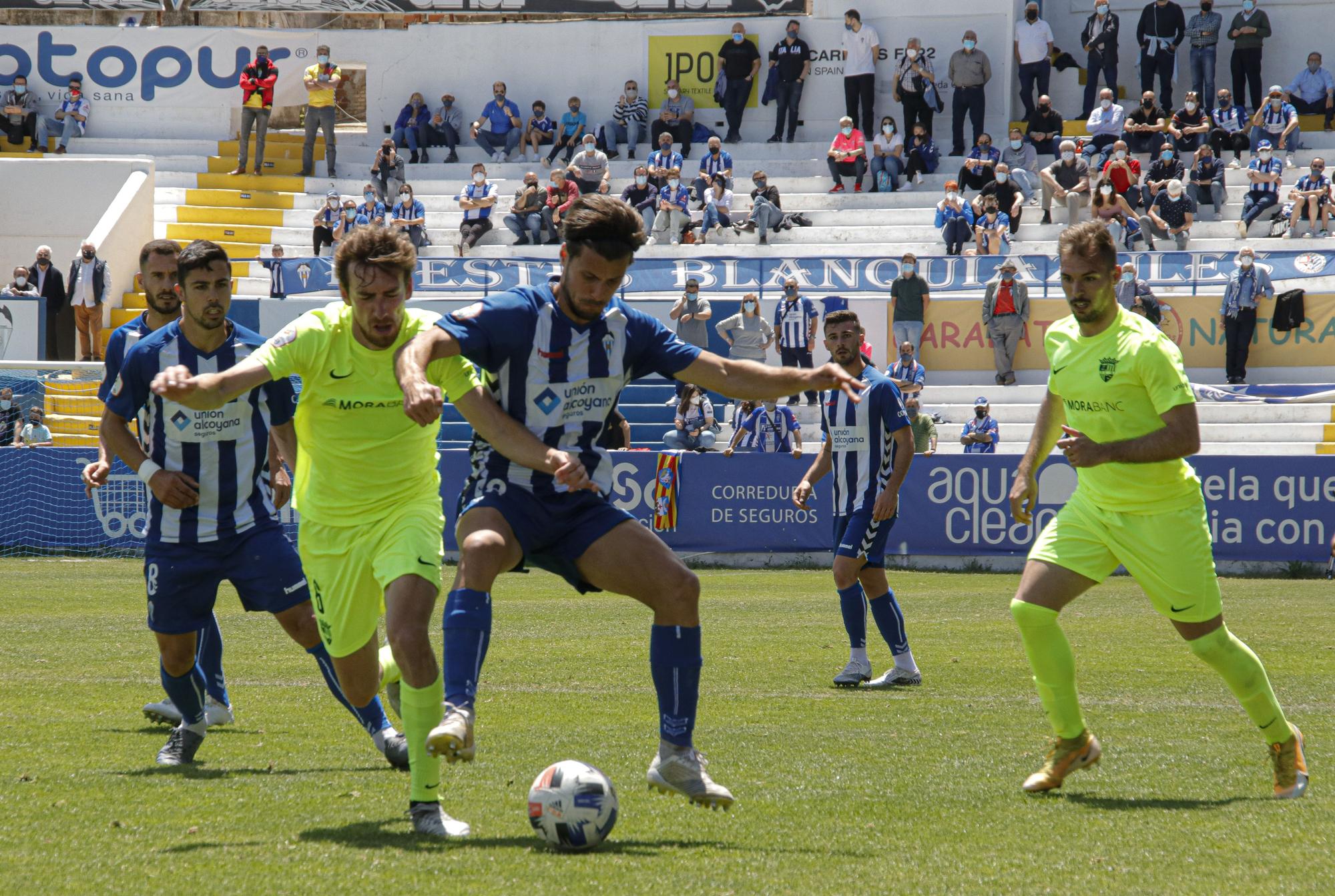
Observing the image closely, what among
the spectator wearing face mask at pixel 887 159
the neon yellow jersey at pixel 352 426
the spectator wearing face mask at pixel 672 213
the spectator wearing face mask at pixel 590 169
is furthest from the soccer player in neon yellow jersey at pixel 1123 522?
the spectator wearing face mask at pixel 887 159

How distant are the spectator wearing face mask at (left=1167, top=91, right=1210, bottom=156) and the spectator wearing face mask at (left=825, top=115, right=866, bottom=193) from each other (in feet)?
18.7

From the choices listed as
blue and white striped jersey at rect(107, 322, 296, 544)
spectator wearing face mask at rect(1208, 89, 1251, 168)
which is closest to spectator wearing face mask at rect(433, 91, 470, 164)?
spectator wearing face mask at rect(1208, 89, 1251, 168)

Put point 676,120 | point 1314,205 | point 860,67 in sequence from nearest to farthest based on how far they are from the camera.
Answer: point 1314,205, point 860,67, point 676,120

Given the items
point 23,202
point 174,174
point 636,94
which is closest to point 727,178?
point 636,94

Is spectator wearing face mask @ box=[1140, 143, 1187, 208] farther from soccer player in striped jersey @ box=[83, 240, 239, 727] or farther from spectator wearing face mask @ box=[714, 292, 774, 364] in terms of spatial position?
soccer player in striped jersey @ box=[83, 240, 239, 727]

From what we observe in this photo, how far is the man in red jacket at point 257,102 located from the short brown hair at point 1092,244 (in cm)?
2671

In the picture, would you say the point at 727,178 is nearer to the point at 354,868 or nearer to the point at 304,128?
the point at 304,128

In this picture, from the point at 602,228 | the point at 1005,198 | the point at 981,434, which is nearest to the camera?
the point at 602,228

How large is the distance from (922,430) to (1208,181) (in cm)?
949

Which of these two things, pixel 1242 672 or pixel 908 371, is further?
pixel 908 371

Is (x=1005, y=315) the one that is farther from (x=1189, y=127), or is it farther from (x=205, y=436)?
(x=205, y=436)

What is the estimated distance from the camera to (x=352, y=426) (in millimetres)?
5617

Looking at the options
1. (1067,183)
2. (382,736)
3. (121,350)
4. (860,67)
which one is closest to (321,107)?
(860,67)

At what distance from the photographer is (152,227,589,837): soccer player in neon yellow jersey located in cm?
512
